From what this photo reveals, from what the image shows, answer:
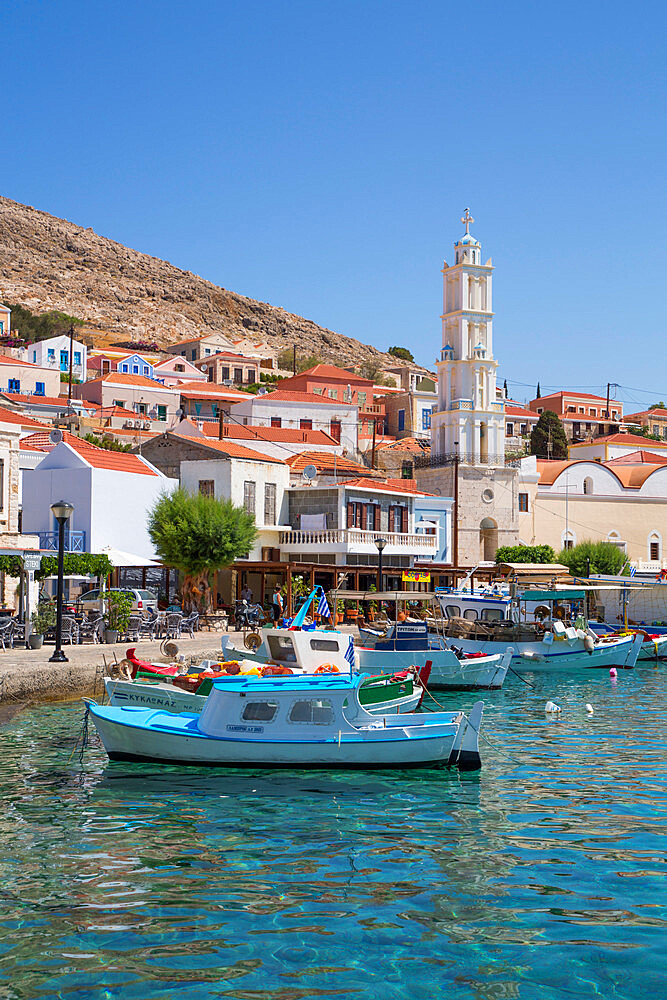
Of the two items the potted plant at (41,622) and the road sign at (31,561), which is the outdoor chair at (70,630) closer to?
the potted plant at (41,622)

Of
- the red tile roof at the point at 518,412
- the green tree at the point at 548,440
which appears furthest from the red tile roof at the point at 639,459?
the red tile roof at the point at 518,412

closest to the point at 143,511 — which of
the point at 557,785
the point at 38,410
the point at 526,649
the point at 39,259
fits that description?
the point at 526,649

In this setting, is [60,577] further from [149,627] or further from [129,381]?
[129,381]

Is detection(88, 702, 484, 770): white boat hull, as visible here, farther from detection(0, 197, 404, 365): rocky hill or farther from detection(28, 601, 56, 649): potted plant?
detection(0, 197, 404, 365): rocky hill

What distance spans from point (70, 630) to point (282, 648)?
894 cm

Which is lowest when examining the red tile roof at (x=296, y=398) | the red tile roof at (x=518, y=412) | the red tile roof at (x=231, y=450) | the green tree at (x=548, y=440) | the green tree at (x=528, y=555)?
the green tree at (x=528, y=555)

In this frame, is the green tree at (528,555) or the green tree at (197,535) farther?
the green tree at (528,555)

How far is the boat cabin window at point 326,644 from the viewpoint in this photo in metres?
21.0

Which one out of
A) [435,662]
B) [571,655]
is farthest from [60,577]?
[571,655]

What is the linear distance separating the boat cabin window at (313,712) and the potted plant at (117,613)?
1307 centimetres

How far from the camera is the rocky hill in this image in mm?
163500

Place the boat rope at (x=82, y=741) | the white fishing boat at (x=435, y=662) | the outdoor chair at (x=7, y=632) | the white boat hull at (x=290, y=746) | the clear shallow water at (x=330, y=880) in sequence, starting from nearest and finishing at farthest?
the clear shallow water at (x=330, y=880), the white boat hull at (x=290, y=746), the boat rope at (x=82, y=741), the outdoor chair at (x=7, y=632), the white fishing boat at (x=435, y=662)

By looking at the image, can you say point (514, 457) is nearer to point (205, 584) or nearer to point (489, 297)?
point (489, 297)

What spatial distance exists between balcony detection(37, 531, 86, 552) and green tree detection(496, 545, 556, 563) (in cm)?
3503
